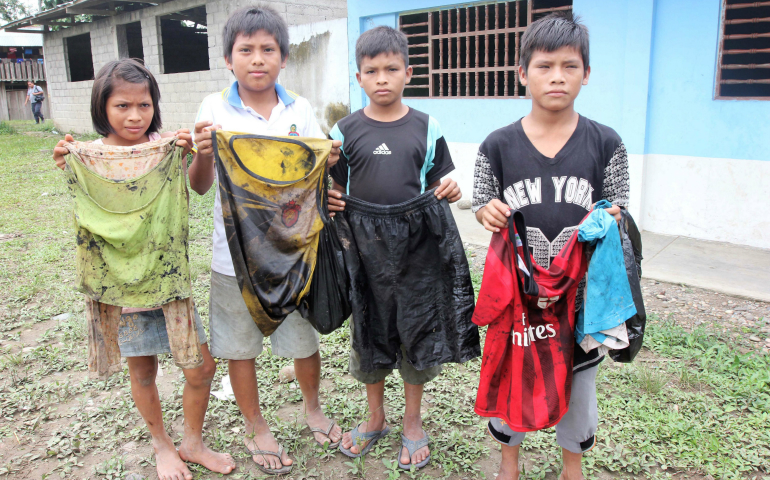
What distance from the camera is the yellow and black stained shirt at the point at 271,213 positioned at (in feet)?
6.74

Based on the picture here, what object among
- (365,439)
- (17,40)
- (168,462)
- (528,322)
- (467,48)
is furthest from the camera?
(17,40)

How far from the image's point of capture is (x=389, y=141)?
220 cm

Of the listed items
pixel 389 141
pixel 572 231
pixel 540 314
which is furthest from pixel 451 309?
pixel 389 141

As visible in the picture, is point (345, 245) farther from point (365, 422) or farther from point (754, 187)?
point (754, 187)

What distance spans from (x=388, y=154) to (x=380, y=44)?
43 centimetres

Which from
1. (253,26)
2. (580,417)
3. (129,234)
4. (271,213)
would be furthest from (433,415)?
(253,26)

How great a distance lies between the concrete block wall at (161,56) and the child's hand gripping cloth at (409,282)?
6744mm

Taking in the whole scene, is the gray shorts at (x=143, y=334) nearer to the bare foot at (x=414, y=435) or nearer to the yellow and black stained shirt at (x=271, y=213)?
the yellow and black stained shirt at (x=271, y=213)

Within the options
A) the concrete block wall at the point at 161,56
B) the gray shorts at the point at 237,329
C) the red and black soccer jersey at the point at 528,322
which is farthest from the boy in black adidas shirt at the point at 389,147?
the concrete block wall at the point at 161,56

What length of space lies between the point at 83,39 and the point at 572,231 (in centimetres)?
1876

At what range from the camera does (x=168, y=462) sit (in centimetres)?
233

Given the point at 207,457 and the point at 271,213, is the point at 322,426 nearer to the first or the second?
the point at 207,457

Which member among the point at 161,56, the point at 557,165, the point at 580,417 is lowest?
the point at 580,417

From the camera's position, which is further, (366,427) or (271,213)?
(366,427)
